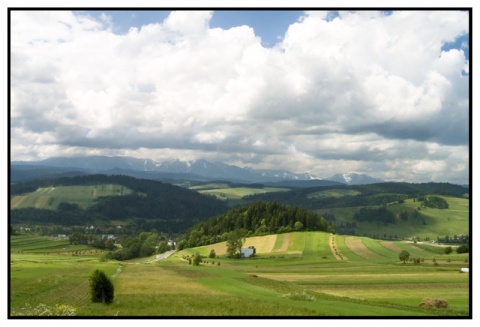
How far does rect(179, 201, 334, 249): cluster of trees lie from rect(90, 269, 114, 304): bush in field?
12139cm

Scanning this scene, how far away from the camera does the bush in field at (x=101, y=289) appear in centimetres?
3203

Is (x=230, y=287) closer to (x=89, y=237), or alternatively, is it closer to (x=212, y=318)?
(x=212, y=318)

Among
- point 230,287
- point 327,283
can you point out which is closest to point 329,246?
point 327,283

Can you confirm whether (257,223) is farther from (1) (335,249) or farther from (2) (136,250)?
(1) (335,249)

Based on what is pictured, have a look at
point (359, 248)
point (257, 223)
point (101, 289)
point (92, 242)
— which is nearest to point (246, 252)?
point (359, 248)

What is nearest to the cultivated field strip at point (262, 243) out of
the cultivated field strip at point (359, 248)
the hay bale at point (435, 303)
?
the cultivated field strip at point (359, 248)

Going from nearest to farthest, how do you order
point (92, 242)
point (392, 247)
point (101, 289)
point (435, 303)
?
1. point (101, 289)
2. point (435, 303)
3. point (392, 247)
4. point (92, 242)

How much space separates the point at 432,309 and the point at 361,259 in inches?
2959

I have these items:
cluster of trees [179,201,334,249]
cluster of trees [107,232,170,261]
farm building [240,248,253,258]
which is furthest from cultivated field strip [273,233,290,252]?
cluster of trees [107,232,170,261]

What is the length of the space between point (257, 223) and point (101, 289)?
473 feet

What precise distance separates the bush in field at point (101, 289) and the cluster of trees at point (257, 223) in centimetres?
12139

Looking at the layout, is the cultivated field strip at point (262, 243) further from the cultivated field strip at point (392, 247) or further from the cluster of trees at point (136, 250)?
the cluster of trees at point (136, 250)

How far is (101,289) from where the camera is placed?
106 feet

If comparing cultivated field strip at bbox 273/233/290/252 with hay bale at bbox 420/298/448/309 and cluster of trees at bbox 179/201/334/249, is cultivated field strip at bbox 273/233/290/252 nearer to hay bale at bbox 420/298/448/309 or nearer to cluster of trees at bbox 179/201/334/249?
cluster of trees at bbox 179/201/334/249
